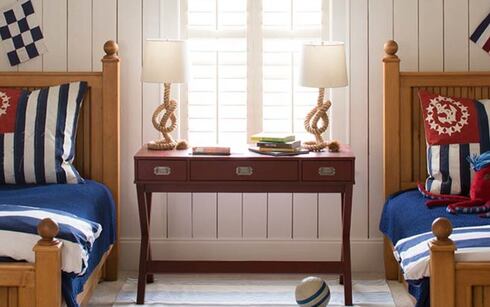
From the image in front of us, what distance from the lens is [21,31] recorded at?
4.50m

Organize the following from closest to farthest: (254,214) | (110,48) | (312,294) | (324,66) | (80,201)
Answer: (312,294) → (80,201) → (324,66) → (110,48) → (254,214)

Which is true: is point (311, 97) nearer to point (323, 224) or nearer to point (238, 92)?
point (238, 92)

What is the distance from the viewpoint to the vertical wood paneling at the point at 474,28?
176 inches

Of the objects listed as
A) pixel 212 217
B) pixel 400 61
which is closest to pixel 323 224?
pixel 212 217

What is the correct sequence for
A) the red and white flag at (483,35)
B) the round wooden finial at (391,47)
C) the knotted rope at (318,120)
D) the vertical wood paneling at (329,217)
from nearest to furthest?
the knotted rope at (318,120) → the round wooden finial at (391,47) → the red and white flag at (483,35) → the vertical wood paneling at (329,217)

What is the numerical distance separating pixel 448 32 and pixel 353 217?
103 centimetres

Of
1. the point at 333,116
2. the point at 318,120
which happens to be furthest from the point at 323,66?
the point at 333,116

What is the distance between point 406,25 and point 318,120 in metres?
0.70

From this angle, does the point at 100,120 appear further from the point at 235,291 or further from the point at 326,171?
the point at 326,171

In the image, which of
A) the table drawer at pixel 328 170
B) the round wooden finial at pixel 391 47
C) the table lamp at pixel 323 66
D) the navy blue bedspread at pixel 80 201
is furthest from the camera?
the round wooden finial at pixel 391 47

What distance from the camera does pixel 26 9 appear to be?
177 inches

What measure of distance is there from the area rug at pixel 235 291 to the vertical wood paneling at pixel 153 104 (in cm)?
29

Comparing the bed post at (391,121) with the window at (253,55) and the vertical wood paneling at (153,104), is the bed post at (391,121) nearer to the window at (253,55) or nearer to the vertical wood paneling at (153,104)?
the window at (253,55)

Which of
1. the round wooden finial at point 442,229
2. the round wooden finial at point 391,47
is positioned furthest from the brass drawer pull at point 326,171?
the round wooden finial at point 442,229
